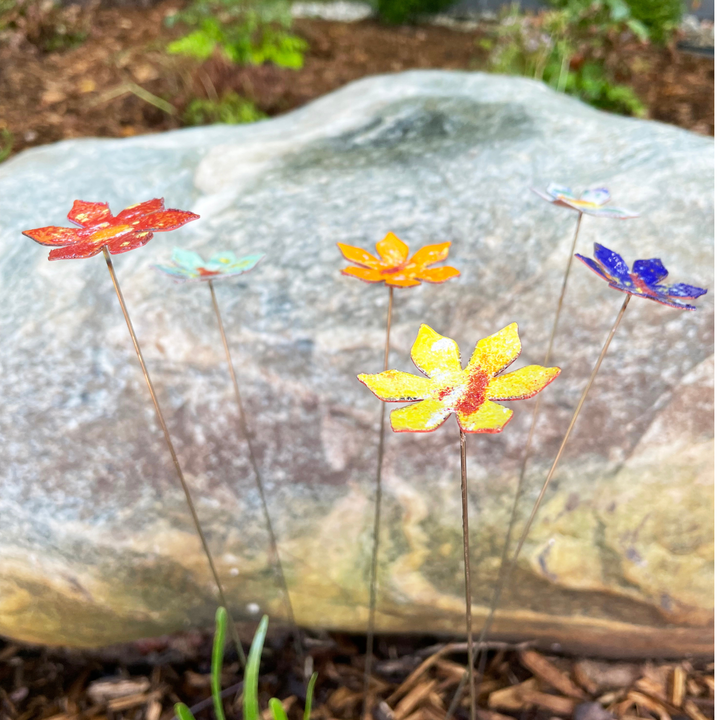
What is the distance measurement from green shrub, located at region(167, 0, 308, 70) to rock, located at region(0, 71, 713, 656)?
391cm

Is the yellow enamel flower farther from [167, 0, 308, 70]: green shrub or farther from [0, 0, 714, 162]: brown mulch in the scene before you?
[167, 0, 308, 70]: green shrub

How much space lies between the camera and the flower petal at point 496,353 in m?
0.74

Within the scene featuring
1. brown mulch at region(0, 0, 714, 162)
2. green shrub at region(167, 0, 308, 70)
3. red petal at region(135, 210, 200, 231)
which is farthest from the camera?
green shrub at region(167, 0, 308, 70)

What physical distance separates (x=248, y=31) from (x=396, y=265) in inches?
186

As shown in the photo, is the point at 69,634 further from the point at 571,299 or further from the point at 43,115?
the point at 43,115

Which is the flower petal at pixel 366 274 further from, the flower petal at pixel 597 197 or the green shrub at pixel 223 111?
the green shrub at pixel 223 111

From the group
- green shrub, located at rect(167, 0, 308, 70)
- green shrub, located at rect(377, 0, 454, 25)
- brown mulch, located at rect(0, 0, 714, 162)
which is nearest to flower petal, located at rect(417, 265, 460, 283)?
brown mulch, located at rect(0, 0, 714, 162)

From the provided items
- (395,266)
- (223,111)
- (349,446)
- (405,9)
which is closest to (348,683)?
(349,446)

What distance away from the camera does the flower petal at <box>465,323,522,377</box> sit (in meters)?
0.74

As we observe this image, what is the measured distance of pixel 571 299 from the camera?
Answer: 1433 mm

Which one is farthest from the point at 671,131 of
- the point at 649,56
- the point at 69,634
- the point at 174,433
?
the point at 649,56

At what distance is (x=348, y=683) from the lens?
1545 millimetres

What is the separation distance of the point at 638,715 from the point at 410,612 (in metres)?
0.58

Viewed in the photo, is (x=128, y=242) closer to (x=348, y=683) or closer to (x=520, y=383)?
(x=520, y=383)
